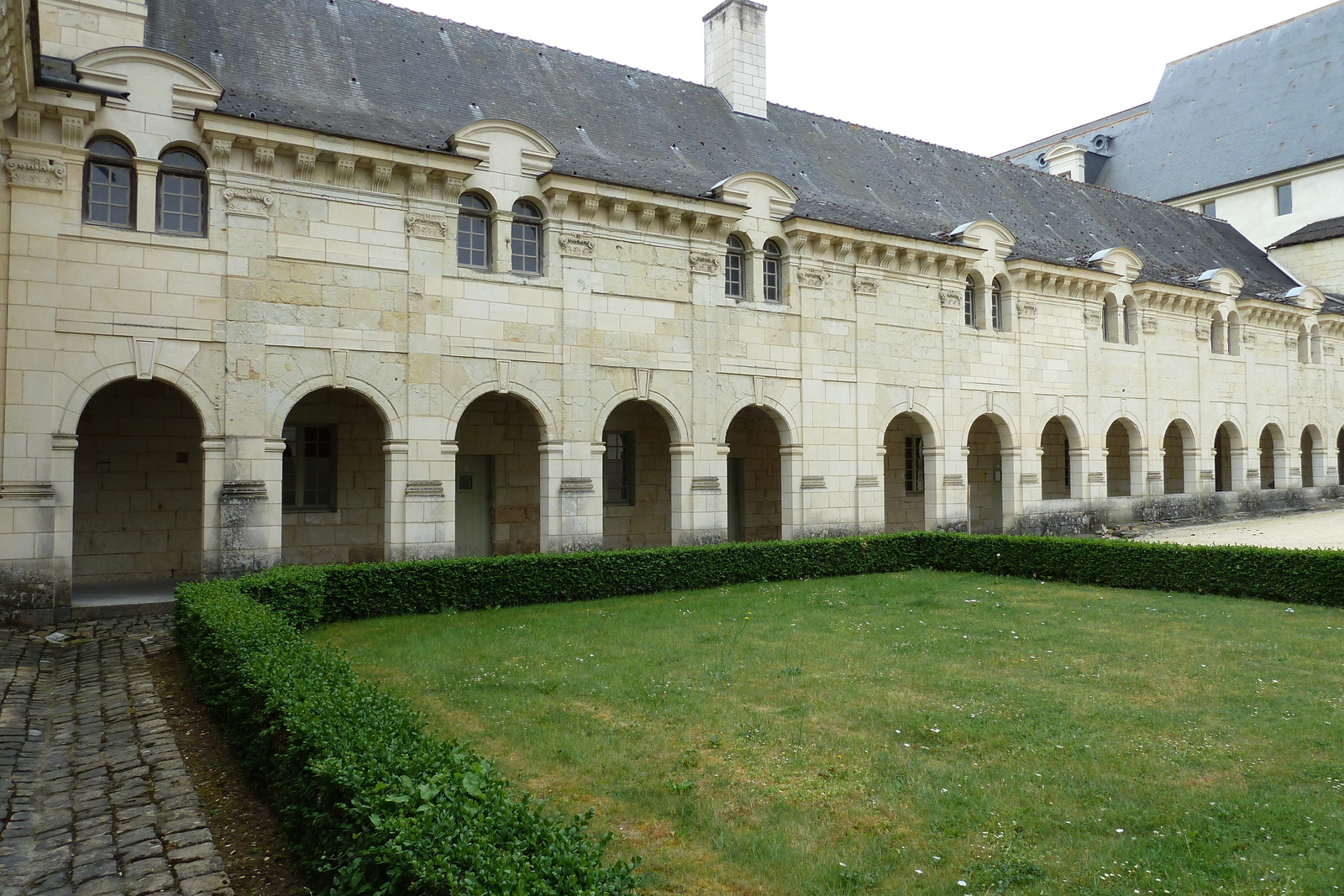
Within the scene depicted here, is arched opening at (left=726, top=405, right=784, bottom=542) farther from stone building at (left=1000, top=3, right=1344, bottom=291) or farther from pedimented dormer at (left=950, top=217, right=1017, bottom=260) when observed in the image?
stone building at (left=1000, top=3, right=1344, bottom=291)

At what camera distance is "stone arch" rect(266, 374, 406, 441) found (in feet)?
42.0

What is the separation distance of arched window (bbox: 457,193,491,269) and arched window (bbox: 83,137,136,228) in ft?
14.7

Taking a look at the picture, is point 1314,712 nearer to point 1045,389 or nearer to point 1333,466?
point 1045,389

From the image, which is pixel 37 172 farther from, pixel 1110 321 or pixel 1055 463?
pixel 1055 463

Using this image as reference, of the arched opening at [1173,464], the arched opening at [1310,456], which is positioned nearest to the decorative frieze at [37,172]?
the arched opening at [1173,464]

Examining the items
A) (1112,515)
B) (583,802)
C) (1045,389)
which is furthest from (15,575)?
(1112,515)

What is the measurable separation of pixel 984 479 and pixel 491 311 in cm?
1471

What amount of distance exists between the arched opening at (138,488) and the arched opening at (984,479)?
17743 mm

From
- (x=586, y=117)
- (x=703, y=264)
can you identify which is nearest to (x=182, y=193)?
(x=586, y=117)

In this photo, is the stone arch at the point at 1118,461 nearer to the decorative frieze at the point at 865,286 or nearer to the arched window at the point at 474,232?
the decorative frieze at the point at 865,286

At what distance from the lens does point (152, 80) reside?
1215 centimetres

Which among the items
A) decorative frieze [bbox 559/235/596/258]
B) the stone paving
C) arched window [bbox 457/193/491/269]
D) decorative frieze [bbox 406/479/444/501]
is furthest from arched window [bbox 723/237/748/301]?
the stone paving

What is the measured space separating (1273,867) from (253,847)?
4.99 meters

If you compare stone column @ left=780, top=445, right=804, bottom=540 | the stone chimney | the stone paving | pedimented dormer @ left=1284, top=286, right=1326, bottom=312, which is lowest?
the stone paving
